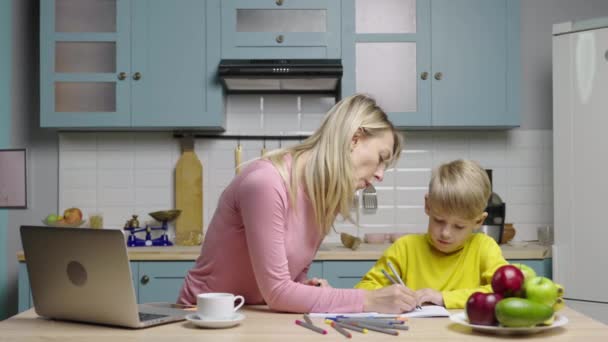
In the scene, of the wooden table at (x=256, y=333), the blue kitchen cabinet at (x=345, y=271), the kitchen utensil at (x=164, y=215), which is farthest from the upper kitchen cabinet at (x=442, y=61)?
the wooden table at (x=256, y=333)

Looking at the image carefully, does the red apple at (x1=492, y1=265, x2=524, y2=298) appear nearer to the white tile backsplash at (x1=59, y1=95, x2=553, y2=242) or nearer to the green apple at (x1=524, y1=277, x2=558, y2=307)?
the green apple at (x1=524, y1=277, x2=558, y2=307)

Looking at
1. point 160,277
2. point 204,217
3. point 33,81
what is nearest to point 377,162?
point 160,277

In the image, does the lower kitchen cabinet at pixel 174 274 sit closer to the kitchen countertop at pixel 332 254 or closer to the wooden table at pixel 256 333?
the kitchen countertop at pixel 332 254

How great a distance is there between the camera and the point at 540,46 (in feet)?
12.9

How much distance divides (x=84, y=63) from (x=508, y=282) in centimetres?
273

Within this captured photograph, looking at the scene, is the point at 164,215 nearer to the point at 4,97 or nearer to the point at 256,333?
the point at 4,97

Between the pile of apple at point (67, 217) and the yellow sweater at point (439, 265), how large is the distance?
195 centimetres

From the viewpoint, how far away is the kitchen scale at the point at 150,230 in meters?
3.54

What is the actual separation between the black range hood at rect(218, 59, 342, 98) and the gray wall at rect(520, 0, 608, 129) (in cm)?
108

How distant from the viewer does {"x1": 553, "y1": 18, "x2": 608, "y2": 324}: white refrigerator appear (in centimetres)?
322

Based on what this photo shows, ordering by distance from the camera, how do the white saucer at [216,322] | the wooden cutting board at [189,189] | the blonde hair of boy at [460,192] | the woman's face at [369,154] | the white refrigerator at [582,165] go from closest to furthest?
the white saucer at [216,322] < the woman's face at [369,154] < the blonde hair of boy at [460,192] < the white refrigerator at [582,165] < the wooden cutting board at [189,189]

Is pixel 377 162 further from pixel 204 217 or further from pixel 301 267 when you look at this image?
pixel 204 217

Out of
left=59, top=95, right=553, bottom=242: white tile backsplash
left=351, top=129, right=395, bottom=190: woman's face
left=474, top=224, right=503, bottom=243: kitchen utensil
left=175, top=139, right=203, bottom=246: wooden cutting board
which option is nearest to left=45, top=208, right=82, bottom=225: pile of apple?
left=59, top=95, right=553, bottom=242: white tile backsplash

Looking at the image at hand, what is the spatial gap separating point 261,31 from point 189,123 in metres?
0.58
